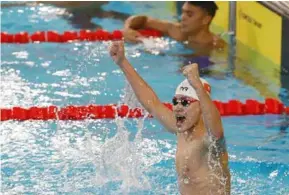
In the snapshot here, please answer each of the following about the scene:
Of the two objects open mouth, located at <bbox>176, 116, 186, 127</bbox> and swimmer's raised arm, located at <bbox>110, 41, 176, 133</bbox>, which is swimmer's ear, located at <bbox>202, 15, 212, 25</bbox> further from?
open mouth, located at <bbox>176, 116, 186, 127</bbox>

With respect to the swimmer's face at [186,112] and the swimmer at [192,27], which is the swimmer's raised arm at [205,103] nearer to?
the swimmer's face at [186,112]

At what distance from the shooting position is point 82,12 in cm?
834

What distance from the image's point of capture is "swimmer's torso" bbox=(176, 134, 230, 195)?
3223mm

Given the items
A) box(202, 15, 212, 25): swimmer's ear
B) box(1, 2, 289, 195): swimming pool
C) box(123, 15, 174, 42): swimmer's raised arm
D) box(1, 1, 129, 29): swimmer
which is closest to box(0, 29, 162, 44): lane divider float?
box(123, 15, 174, 42): swimmer's raised arm

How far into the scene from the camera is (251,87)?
5.80 meters

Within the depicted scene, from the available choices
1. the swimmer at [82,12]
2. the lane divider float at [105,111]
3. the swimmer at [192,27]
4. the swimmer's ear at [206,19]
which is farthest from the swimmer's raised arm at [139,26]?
the lane divider float at [105,111]

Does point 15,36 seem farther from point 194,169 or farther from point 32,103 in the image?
point 194,169

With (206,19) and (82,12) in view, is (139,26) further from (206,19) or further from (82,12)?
(82,12)

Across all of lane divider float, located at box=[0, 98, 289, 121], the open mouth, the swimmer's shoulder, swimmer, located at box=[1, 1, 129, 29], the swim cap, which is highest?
the swim cap

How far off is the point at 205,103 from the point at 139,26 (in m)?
4.23

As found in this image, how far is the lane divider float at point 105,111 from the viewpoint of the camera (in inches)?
201

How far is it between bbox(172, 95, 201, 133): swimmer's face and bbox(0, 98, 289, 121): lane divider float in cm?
190

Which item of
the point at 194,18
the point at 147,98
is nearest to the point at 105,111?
the point at 147,98

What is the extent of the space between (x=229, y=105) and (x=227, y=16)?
2.34 meters
